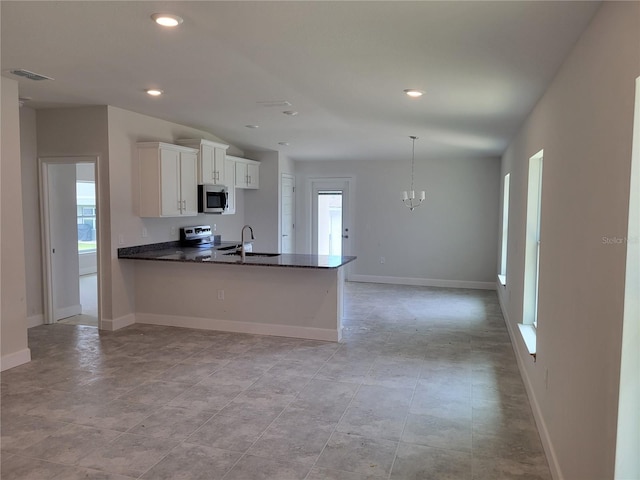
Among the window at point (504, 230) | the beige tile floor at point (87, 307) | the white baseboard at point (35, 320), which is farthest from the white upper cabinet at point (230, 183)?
the window at point (504, 230)

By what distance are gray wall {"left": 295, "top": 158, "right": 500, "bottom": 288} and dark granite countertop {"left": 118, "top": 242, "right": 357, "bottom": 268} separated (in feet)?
11.0

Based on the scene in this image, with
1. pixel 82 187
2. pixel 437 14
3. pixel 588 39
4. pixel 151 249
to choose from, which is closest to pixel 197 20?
pixel 437 14

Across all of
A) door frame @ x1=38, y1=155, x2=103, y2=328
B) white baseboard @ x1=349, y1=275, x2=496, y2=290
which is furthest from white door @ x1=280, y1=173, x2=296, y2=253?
door frame @ x1=38, y1=155, x2=103, y2=328

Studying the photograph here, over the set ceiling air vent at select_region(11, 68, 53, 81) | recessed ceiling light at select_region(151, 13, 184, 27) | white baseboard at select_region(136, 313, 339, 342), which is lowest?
white baseboard at select_region(136, 313, 339, 342)

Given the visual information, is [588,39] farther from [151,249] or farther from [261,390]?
[151,249]

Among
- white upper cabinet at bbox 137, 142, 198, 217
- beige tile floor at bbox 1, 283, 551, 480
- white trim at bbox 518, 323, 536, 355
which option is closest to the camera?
beige tile floor at bbox 1, 283, 551, 480

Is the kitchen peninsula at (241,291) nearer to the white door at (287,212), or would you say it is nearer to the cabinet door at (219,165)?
the cabinet door at (219,165)

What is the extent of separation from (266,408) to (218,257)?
245 centimetres

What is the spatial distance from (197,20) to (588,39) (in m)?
2.02

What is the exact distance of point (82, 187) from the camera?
385 inches

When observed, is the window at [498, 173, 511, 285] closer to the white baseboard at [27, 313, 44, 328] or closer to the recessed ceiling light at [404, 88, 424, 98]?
the recessed ceiling light at [404, 88, 424, 98]

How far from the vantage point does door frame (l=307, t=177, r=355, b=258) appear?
891 centimetres

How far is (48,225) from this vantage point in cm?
546

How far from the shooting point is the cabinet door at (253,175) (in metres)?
7.96
